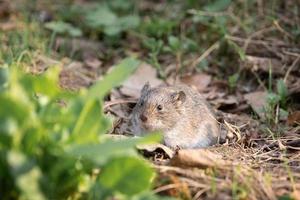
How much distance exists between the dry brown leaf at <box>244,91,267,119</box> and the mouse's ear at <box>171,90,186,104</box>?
0.76 meters

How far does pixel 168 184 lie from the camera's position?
3.71 meters

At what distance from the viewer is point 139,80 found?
6594 millimetres

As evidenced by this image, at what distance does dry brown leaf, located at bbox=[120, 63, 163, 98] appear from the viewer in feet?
20.7

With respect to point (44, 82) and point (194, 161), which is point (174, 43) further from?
point (44, 82)

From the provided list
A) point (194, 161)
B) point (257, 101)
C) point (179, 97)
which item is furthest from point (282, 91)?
point (194, 161)

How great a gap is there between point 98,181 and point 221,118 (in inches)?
97.1

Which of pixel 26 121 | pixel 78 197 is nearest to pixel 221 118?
pixel 78 197

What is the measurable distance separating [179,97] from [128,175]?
2127mm

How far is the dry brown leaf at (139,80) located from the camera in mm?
6301

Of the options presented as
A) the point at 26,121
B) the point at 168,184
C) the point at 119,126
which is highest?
the point at 26,121

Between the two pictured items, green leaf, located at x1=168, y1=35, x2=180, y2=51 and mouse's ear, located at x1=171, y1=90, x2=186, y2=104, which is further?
green leaf, located at x1=168, y1=35, x2=180, y2=51

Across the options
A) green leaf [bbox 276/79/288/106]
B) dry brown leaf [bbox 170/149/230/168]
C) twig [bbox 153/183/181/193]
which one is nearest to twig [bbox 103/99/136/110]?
green leaf [bbox 276/79/288/106]

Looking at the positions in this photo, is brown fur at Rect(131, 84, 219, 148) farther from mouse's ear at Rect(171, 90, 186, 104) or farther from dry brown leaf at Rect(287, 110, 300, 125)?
dry brown leaf at Rect(287, 110, 300, 125)

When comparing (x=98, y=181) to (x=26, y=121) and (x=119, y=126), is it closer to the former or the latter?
(x=26, y=121)
